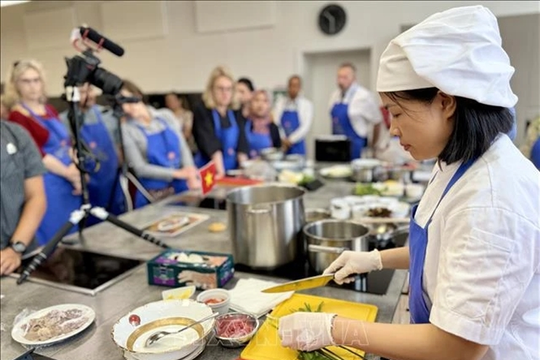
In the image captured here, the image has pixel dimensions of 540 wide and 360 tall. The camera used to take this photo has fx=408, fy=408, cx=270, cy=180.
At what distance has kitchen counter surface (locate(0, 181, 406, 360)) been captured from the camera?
0.86 metres

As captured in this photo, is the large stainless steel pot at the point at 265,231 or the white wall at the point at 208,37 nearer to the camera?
the large stainless steel pot at the point at 265,231

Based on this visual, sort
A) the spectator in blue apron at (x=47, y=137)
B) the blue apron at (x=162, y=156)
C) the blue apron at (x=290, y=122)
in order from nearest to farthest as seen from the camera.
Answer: the spectator in blue apron at (x=47, y=137) → the blue apron at (x=162, y=156) → the blue apron at (x=290, y=122)

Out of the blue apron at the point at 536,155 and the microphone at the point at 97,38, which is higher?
the microphone at the point at 97,38

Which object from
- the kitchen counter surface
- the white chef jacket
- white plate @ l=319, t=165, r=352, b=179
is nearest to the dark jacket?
white plate @ l=319, t=165, r=352, b=179

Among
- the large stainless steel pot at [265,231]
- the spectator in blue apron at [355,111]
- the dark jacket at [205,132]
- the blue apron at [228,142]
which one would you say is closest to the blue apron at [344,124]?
the spectator in blue apron at [355,111]

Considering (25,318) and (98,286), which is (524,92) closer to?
(98,286)

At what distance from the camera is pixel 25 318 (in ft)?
3.18

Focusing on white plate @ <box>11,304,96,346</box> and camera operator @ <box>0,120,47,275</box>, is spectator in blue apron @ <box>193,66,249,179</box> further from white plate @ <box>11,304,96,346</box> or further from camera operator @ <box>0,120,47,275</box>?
white plate @ <box>11,304,96,346</box>

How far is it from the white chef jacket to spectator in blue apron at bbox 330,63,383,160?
3.53 m

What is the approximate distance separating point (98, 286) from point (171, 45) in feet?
7.92

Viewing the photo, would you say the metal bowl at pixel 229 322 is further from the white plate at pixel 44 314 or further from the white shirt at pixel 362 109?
the white shirt at pixel 362 109

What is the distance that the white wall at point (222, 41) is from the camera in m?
1.87

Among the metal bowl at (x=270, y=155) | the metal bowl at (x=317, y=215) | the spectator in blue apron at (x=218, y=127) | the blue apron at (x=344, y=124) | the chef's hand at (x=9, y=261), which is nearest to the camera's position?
the chef's hand at (x=9, y=261)

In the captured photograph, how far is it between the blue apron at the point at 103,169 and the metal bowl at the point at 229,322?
7.05ft
